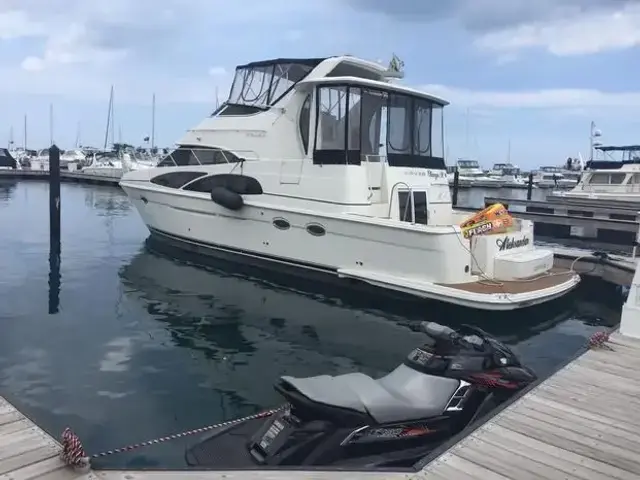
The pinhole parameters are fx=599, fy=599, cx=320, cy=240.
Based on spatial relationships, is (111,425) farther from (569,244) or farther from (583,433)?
(569,244)

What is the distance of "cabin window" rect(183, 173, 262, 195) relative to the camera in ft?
39.0

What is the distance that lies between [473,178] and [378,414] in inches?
2061

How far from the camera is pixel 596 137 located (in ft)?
113

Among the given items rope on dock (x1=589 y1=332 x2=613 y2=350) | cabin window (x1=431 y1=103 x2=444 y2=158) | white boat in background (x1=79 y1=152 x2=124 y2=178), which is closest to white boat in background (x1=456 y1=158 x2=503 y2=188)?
white boat in background (x1=79 y1=152 x2=124 y2=178)

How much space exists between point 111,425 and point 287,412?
195 centimetres

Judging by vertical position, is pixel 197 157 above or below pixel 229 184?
above

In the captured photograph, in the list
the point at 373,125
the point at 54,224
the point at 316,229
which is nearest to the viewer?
the point at 316,229

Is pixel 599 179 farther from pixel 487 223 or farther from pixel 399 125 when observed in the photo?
pixel 487 223

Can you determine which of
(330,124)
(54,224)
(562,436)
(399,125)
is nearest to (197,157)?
(330,124)

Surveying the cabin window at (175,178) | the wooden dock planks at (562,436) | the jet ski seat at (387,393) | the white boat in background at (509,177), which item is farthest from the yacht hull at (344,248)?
the white boat in background at (509,177)

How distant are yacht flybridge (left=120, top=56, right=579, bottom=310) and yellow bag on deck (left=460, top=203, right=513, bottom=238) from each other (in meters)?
0.03

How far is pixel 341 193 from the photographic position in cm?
1064

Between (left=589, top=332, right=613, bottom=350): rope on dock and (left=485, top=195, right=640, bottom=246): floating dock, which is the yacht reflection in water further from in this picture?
(left=485, top=195, right=640, bottom=246): floating dock

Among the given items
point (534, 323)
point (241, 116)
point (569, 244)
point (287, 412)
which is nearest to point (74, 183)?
point (241, 116)
